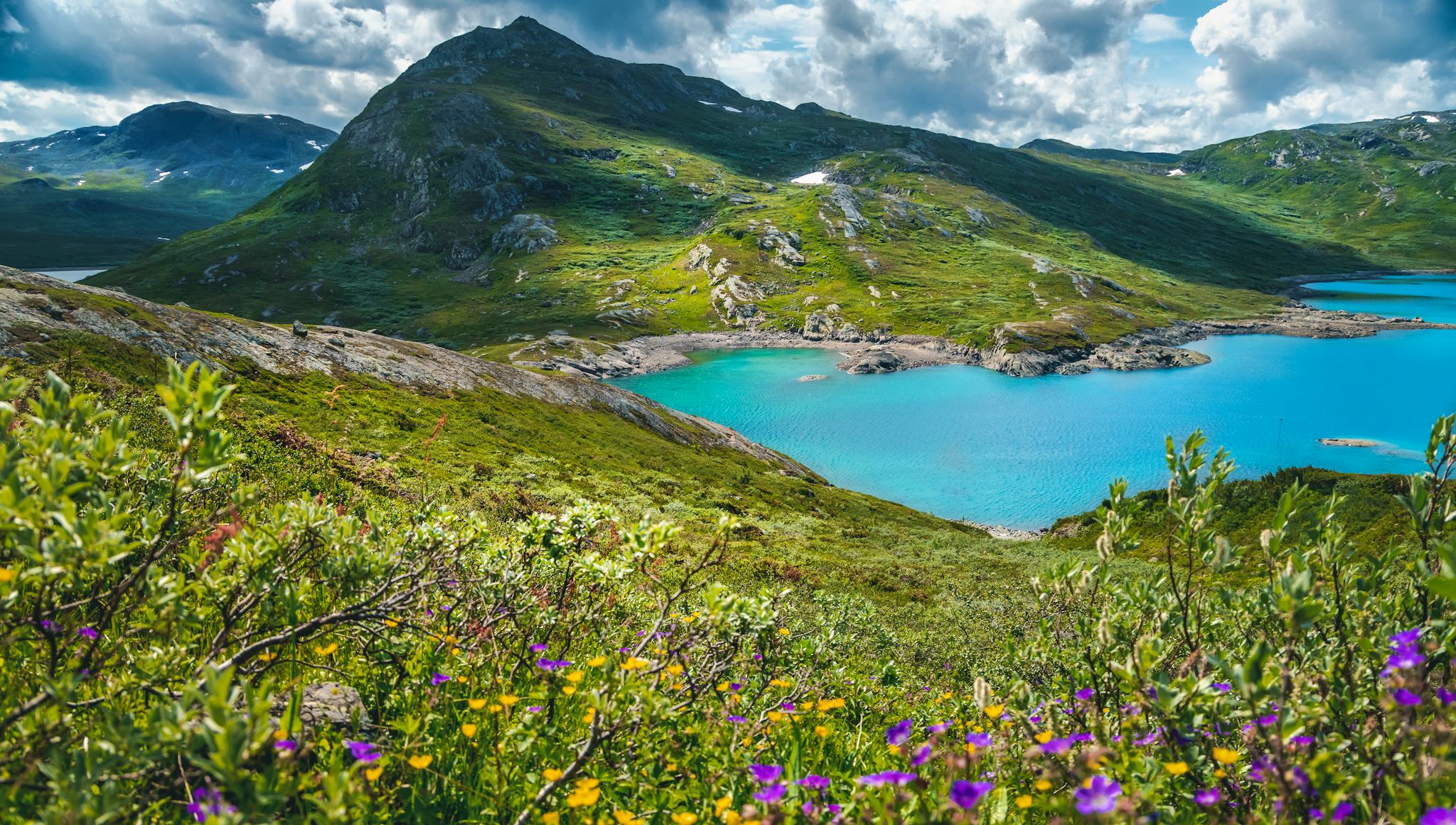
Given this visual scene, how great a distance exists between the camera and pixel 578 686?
199 inches

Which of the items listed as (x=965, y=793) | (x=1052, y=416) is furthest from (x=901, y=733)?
(x=1052, y=416)

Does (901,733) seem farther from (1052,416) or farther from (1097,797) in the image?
(1052,416)

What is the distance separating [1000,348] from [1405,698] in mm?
154977

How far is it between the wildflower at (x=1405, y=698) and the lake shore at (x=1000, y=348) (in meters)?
126

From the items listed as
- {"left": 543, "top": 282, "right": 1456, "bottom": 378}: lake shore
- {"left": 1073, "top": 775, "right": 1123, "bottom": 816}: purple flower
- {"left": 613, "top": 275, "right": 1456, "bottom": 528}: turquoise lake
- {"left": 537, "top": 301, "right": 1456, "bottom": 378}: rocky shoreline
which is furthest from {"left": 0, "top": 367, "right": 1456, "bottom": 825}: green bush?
{"left": 537, "top": 301, "right": 1456, "bottom": 378}: rocky shoreline

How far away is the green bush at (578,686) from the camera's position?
2.46 m

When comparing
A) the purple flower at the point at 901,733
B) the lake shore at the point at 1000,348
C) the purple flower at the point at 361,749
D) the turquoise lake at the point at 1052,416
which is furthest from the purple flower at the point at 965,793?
the lake shore at the point at 1000,348

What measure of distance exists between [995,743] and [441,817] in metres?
3.64

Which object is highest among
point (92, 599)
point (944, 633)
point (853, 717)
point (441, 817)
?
point (92, 599)

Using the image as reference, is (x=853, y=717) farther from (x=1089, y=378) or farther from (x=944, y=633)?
(x=1089, y=378)

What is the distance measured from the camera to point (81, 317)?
2794cm

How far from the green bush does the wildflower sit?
29 mm

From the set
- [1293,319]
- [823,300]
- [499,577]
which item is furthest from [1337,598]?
[1293,319]

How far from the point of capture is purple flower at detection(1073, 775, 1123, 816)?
200 cm
